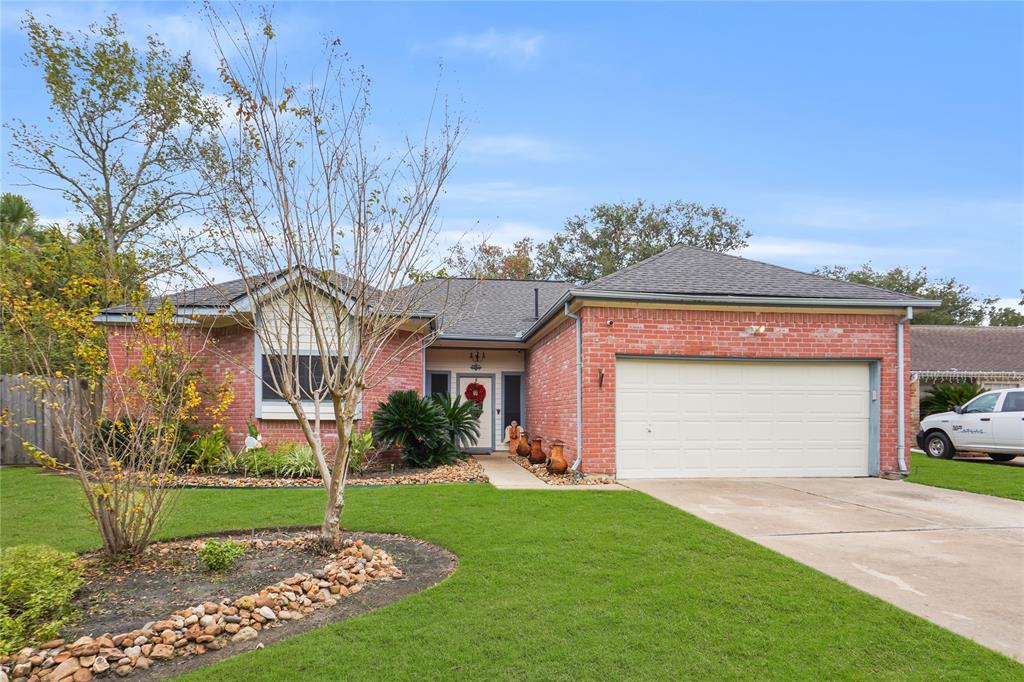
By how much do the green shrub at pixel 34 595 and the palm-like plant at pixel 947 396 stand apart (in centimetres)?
1937

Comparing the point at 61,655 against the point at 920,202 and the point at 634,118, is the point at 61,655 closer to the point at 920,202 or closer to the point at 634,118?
the point at 634,118

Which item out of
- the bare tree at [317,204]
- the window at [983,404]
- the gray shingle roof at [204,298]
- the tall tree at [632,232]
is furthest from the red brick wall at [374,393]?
the tall tree at [632,232]

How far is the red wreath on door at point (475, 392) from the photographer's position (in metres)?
15.0

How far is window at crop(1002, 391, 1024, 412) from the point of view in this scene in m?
12.2

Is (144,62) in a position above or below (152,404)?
above

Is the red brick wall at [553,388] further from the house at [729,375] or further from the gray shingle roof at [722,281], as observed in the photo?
the gray shingle roof at [722,281]

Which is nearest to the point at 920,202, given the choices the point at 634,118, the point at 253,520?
the point at 634,118

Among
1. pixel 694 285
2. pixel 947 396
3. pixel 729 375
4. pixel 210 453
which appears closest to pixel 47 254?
pixel 210 453

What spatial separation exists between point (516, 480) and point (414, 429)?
93.6 inches

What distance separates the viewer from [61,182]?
53.8 feet

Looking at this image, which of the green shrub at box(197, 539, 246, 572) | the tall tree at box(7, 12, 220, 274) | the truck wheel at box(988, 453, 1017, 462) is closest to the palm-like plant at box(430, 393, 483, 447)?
the green shrub at box(197, 539, 246, 572)

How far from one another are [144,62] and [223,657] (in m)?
19.2

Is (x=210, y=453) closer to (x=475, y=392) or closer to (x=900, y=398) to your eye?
(x=475, y=392)

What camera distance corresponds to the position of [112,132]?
1662 cm
